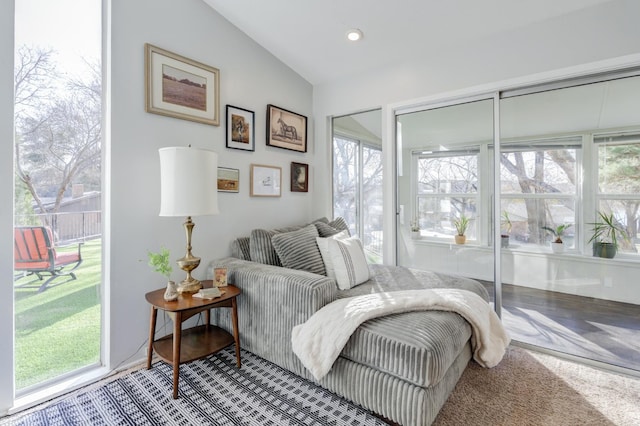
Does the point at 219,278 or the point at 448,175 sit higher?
the point at 448,175

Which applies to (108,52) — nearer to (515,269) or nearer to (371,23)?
(371,23)

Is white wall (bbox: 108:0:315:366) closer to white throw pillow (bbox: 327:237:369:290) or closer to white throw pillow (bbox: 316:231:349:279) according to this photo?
white throw pillow (bbox: 316:231:349:279)

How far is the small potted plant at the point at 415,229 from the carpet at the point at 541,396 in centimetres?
122

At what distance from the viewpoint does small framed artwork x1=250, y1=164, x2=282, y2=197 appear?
2.92 metres

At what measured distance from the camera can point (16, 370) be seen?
1.76m

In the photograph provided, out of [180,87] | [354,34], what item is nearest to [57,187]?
[180,87]

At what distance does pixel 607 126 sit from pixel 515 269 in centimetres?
125

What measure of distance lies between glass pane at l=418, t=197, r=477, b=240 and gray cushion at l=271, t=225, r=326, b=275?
1164mm

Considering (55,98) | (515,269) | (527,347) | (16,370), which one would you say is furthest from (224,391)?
(515,269)

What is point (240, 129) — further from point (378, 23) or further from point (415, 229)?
point (415, 229)

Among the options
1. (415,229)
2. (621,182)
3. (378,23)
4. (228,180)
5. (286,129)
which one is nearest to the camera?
(621,182)

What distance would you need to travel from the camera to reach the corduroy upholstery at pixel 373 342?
1.43 metres

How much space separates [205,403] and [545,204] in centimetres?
281

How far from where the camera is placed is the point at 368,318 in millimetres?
1641
